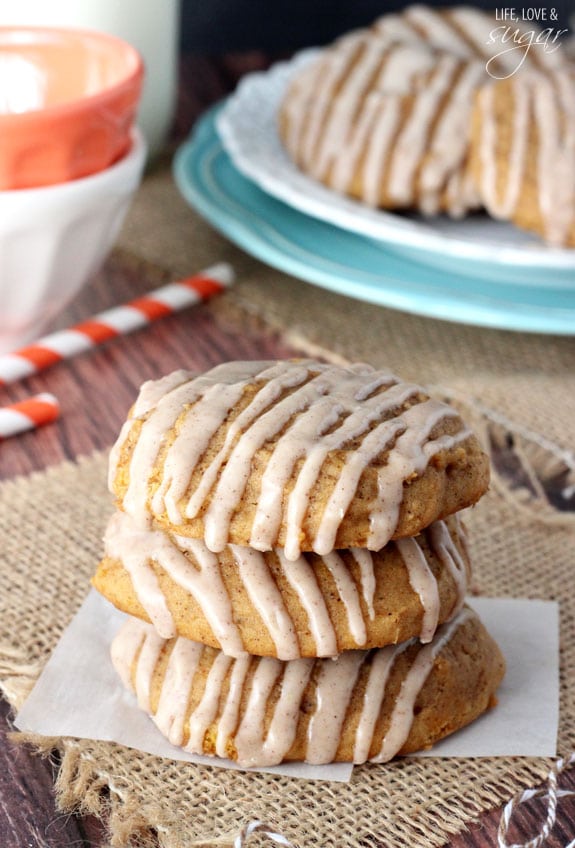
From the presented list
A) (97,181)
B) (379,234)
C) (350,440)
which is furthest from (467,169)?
(350,440)

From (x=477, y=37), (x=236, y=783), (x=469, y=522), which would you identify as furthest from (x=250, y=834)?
(x=477, y=37)

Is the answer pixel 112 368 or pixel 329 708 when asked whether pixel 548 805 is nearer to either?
pixel 329 708

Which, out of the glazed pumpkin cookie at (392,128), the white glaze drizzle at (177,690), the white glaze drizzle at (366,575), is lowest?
the white glaze drizzle at (177,690)

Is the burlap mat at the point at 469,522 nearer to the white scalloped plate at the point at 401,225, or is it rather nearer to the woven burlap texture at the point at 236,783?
the woven burlap texture at the point at 236,783

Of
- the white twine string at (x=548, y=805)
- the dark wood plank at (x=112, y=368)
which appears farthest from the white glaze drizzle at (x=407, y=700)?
the dark wood plank at (x=112, y=368)

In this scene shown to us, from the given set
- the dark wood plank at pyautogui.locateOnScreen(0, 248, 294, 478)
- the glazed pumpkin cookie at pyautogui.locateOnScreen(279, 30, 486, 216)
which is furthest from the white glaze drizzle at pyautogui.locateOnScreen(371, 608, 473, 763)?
the glazed pumpkin cookie at pyautogui.locateOnScreen(279, 30, 486, 216)

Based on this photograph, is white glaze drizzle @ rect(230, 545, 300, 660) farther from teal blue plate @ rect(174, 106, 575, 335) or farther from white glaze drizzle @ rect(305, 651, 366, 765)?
teal blue plate @ rect(174, 106, 575, 335)
